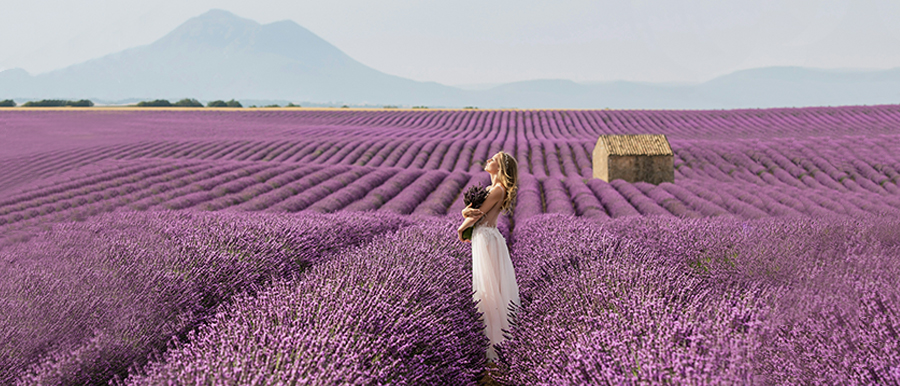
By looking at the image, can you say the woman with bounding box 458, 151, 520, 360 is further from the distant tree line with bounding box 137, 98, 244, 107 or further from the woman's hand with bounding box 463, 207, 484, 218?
the distant tree line with bounding box 137, 98, 244, 107

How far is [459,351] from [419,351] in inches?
15.8

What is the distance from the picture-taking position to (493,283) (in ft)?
12.6

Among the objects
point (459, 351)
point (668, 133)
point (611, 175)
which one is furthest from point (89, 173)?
point (668, 133)

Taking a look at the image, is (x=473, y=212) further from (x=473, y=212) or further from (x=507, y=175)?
(x=507, y=175)

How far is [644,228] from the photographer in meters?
6.22

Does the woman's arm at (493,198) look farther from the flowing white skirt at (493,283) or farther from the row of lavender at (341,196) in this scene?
the row of lavender at (341,196)

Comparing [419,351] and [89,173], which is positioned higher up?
[419,351]

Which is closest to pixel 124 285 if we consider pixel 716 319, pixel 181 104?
pixel 716 319

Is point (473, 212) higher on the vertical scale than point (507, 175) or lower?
lower

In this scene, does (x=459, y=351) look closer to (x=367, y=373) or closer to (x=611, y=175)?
(x=367, y=373)

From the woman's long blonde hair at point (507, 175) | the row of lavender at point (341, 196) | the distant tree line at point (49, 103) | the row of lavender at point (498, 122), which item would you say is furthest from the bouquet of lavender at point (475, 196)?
the distant tree line at point (49, 103)

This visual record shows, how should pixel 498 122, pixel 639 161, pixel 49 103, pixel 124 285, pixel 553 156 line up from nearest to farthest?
pixel 124 285, pixel 639 161, pixel 553 156, pixel 498 122, pixel 49 103

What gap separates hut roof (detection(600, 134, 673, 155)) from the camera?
57.5ft

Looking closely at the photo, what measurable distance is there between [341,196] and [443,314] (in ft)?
32.4
